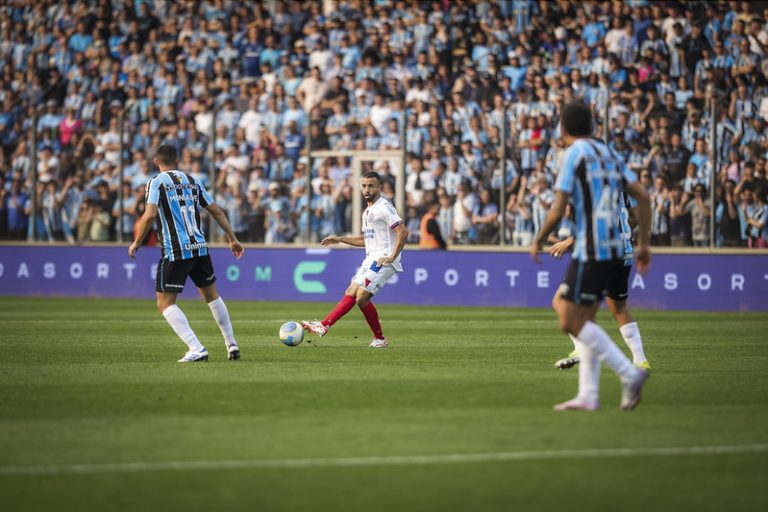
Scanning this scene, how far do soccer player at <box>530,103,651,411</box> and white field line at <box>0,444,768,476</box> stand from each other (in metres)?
1.37

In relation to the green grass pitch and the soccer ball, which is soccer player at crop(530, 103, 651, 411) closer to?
the green grass pitch

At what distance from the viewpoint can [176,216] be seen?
12.5 metres

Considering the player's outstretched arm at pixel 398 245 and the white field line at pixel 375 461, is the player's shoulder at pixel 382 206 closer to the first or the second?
the player's outstretched arm at pixel 398 245

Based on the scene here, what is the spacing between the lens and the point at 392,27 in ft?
92.3

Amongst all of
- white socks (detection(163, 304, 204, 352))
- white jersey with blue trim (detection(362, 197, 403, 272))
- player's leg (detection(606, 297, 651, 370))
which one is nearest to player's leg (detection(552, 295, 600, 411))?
player's leg (detection(606, 297, 651, 370))

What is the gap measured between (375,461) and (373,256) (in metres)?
8.21

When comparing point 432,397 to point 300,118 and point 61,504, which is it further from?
point 300,118

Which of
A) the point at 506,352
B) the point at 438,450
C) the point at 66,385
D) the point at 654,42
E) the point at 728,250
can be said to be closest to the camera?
the point at 438,450

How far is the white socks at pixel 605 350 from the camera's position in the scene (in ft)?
28.5

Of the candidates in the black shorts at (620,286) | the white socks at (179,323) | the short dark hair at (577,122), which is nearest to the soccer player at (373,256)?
the white socks at (179,323)

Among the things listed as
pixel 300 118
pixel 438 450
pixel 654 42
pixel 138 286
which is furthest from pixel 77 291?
pixel 438 450

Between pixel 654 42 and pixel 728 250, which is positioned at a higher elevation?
pixel 654 42

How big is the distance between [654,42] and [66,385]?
17.1m

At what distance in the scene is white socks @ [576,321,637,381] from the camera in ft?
28.5
